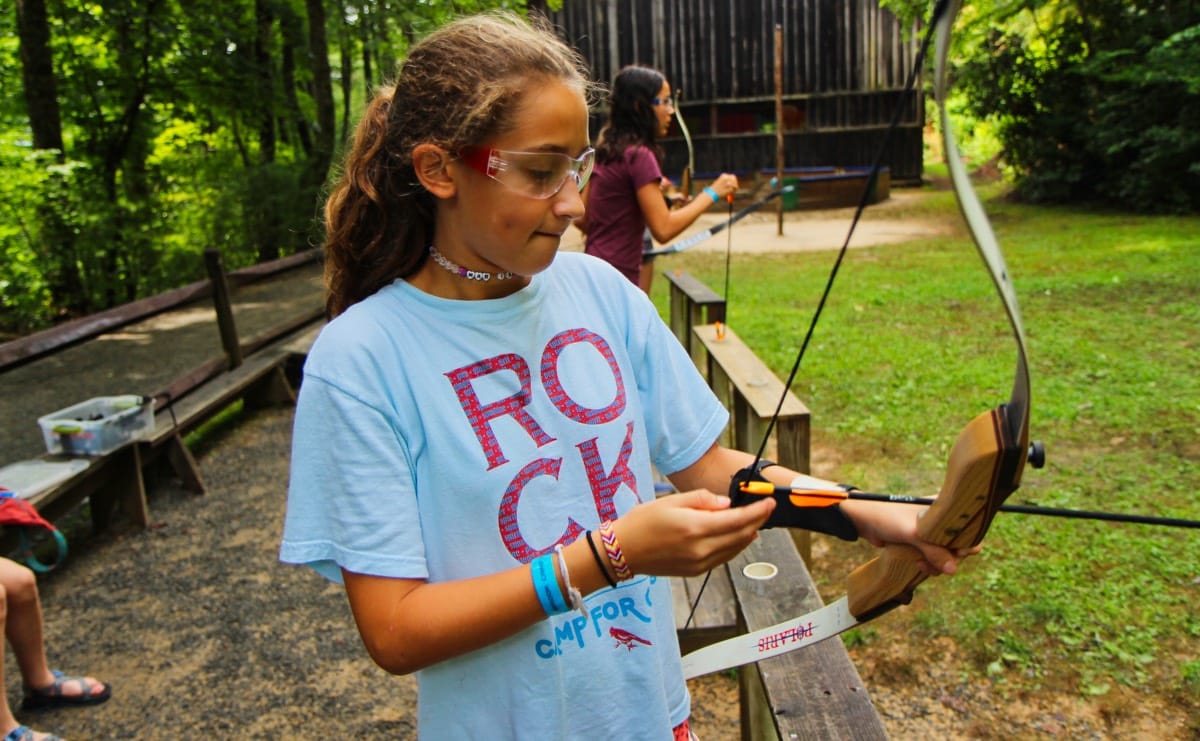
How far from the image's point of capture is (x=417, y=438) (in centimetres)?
120

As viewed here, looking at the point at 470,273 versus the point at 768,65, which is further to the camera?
the point at 768,65

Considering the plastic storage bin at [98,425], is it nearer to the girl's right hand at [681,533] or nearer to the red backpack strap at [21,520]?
the red backpack strap at [21,520]

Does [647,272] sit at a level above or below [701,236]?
below

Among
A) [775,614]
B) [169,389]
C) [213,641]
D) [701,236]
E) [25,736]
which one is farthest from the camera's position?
[169,389]

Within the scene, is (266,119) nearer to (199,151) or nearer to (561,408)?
(199,151)

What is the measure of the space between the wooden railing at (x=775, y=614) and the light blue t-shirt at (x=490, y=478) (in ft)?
0.94

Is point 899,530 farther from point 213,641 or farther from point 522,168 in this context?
point 213,641

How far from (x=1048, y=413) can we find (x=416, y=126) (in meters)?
5.02

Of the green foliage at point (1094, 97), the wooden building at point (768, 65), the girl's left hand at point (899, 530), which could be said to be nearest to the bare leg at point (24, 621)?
the girl's left hand at point (899, 530)

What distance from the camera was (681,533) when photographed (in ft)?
3.54

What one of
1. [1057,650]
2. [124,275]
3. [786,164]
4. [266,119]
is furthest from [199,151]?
[1057,650]

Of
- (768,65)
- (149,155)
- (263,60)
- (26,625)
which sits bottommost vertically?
(26,625)

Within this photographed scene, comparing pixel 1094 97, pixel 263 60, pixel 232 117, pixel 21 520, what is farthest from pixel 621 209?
pixel 1094 97

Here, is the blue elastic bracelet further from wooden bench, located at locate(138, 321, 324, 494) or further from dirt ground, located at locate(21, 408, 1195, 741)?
wooden bench, located at locate(138, 321, 324, 494)
